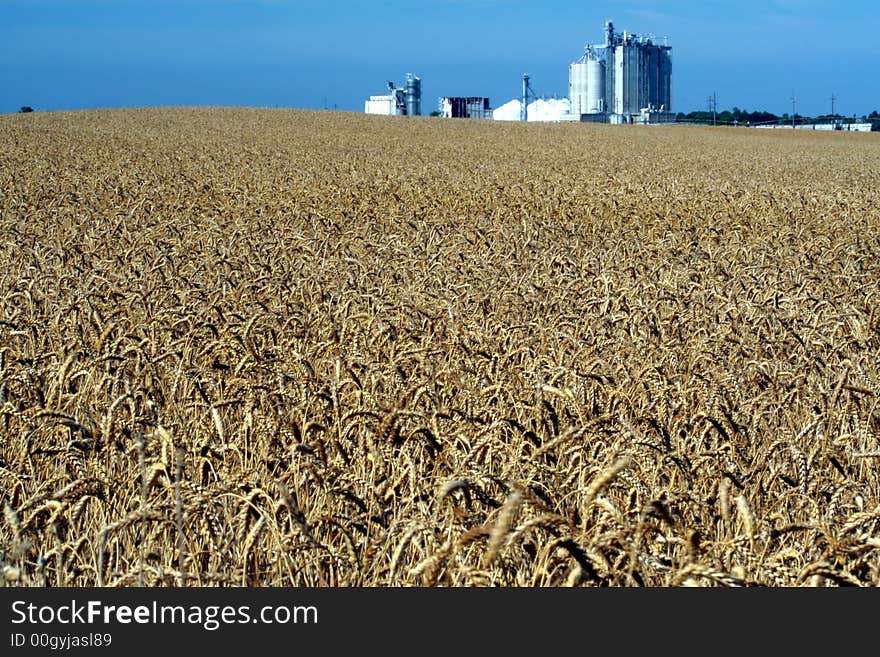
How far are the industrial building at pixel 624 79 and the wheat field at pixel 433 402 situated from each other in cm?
9217

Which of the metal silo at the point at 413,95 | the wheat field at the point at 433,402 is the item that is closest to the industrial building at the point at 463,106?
the metal silo at the point at 413,95

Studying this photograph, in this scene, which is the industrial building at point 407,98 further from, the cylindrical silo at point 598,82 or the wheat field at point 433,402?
the wheat field at point 433,402

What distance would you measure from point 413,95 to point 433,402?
105 metres

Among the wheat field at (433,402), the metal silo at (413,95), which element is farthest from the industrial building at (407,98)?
the wheat field at (433,402)

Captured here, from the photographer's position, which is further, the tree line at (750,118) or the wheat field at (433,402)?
the tree line at (750,118)

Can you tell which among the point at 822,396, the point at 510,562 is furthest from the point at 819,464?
the point at 510,562

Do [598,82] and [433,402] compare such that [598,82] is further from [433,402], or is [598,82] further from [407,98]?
[433,402]

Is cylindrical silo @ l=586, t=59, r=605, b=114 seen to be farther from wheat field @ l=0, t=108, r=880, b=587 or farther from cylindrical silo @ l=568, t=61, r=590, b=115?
wheat field @ l=0, t=108, r=880, b=587

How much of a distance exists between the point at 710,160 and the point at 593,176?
9.39 m

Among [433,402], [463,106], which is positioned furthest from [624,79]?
[433,402]

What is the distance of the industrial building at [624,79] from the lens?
338ft

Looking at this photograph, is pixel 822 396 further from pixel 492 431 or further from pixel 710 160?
pixel 710 160

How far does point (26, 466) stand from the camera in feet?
13.0

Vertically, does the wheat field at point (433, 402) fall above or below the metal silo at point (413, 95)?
below
